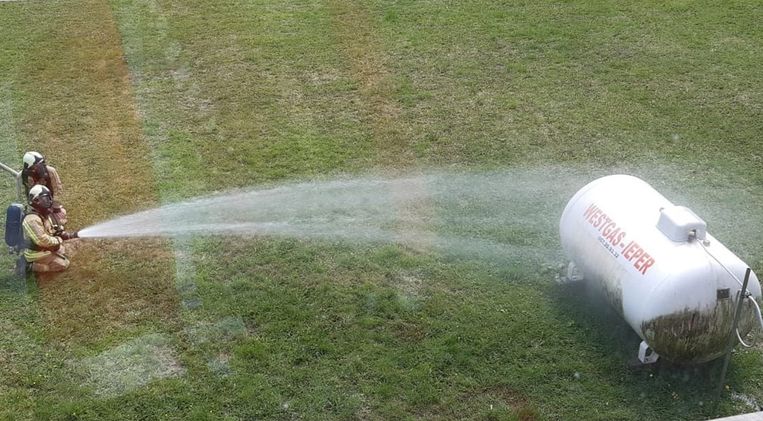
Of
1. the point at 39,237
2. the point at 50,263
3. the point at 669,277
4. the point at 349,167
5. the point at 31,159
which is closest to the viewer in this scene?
the point at 669,277

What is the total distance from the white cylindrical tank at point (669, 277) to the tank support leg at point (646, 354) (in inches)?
5.0

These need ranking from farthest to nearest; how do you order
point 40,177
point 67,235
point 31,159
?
point 40,177 < point 31,159 < point 67,235

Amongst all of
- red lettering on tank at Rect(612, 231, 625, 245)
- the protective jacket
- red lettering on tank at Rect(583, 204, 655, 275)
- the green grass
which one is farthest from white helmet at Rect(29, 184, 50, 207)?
red lettering on tank at Rect(612, 231, 625, 245)

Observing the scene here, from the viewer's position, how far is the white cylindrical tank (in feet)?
26.4

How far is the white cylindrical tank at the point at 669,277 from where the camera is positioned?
8.04 meters

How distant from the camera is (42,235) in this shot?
32.9ft

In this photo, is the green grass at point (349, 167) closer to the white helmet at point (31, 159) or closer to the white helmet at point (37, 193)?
the white helmet at point (37, 193)

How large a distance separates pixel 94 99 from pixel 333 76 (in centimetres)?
465

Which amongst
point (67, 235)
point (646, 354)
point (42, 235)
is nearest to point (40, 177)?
point (67, 235)

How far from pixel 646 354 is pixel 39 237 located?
744cm

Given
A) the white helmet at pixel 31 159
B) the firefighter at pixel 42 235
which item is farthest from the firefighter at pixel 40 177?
the firefighter at pixel 42 235

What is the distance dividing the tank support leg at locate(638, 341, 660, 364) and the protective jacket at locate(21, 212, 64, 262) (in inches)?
287

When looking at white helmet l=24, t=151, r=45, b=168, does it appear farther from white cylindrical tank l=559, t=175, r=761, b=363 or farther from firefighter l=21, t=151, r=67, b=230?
white cylindrical tank l=559, t=175, r=761, b=363

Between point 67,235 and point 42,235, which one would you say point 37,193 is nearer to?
→ point 42,235
